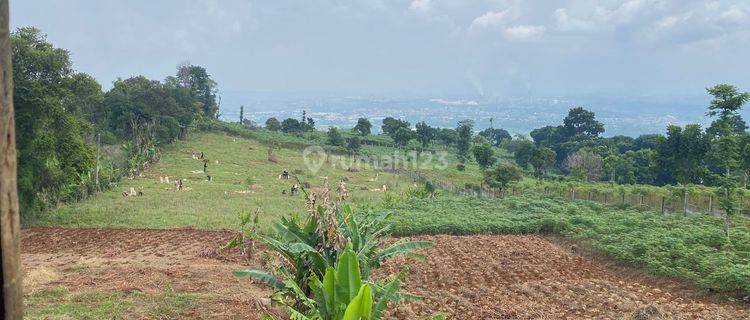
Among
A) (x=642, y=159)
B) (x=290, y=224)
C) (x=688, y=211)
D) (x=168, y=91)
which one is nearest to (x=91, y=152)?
(x=290, y=224)

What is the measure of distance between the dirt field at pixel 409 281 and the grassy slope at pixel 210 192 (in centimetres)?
219

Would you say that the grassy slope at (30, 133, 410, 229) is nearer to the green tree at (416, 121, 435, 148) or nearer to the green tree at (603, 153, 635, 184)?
the green tree at (416, 121, 435, 148)

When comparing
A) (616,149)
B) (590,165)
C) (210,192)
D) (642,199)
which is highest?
(616,149)

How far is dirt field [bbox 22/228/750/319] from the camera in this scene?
8297 mm

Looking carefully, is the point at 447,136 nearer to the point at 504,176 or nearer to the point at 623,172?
the point at 623,172

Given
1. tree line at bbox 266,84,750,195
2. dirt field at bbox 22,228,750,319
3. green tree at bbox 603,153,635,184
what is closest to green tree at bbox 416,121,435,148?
tree line at bbox 266,84,750,195

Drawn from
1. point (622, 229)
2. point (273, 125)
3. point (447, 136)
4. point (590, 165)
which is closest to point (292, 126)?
point (273, 125)

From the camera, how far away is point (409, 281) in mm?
12008

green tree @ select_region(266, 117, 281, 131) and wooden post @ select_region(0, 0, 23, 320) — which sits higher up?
green tree @ select_region(266, 117, 281, 131)

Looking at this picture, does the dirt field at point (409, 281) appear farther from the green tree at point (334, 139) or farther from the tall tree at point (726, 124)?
the green tree at point (334, 139)

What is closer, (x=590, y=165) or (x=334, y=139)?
(x=590, y=165)

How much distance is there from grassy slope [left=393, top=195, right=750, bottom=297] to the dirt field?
60 cm

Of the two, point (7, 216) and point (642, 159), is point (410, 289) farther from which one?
point (642, 159)

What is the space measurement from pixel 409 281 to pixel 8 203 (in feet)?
32.0
